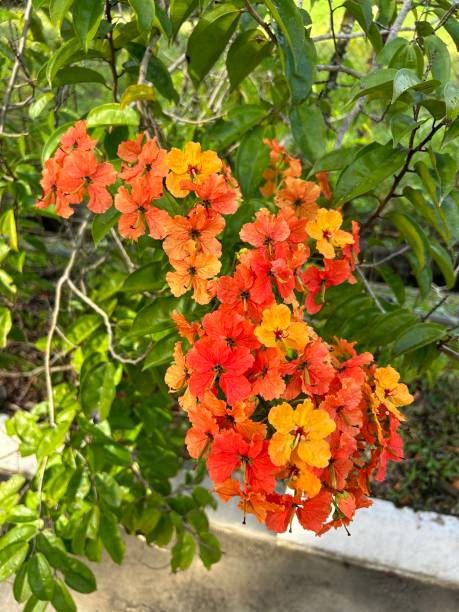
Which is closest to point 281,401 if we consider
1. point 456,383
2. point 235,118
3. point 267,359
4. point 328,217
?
point 267,359

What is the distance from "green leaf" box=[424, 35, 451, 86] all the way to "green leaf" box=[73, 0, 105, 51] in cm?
50

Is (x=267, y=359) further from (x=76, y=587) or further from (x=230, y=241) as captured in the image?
(x=76, y=587)

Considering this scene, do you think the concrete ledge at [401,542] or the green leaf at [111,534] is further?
the concrete ledge at [401,542]

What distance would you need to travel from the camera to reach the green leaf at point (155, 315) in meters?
1.06

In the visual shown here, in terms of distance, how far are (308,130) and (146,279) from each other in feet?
1.39

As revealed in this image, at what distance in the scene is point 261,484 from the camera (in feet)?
2.41

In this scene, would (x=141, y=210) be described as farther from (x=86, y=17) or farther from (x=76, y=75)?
(x=76, y=75)

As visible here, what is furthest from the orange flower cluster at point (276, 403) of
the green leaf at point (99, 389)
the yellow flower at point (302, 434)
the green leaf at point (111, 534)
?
the green leaf at point (111, 534)

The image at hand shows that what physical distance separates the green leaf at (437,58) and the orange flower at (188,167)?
38 cm

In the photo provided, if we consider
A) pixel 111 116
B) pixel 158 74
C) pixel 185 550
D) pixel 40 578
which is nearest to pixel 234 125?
pixel 158 74

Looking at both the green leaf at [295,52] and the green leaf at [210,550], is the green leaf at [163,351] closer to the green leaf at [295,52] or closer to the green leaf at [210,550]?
the green leaf at [295,52]

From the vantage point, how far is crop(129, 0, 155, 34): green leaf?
795 millimetres

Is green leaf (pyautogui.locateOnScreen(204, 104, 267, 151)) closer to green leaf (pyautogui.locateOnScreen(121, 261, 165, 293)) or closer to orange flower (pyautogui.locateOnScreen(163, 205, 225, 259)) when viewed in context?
green leaf (pyautogui.locateOnScreen(121, 261, 165, 293))

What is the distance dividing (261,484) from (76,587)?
836mm
